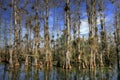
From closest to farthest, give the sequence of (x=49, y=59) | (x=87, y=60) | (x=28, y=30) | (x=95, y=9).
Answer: (x=49, y=59) → (x=87, y=60) → (x=95, y=9) → (x=28, y=30)

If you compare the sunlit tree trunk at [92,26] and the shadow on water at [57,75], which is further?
the sunlit tree trunk at [92,26]

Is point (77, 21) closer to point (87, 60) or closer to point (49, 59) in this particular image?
point (87, 60)

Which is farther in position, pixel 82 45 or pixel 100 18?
pixel 82 45

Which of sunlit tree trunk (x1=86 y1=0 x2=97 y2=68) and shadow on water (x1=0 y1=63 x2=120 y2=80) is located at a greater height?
sunlit tree trunk (x1=86 y1=0 x2=97 y2=68)

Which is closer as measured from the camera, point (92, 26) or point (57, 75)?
point (57, 75)

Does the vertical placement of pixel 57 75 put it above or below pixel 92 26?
below

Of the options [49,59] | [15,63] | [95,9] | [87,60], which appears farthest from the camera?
[95,9]

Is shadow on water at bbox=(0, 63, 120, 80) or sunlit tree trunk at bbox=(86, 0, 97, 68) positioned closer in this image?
shadow on water at bbox=(0, 63, 120, 80)

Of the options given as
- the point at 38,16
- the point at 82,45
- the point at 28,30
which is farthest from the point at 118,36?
the point at 28,30

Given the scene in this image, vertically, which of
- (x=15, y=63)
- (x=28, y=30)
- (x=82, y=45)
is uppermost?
(x=28, y=30)

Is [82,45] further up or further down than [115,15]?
further down

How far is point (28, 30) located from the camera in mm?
63875

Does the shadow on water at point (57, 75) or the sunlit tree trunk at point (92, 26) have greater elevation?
the sunlit tree trunk at point (92, 26)

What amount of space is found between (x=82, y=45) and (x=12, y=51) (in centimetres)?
1686
